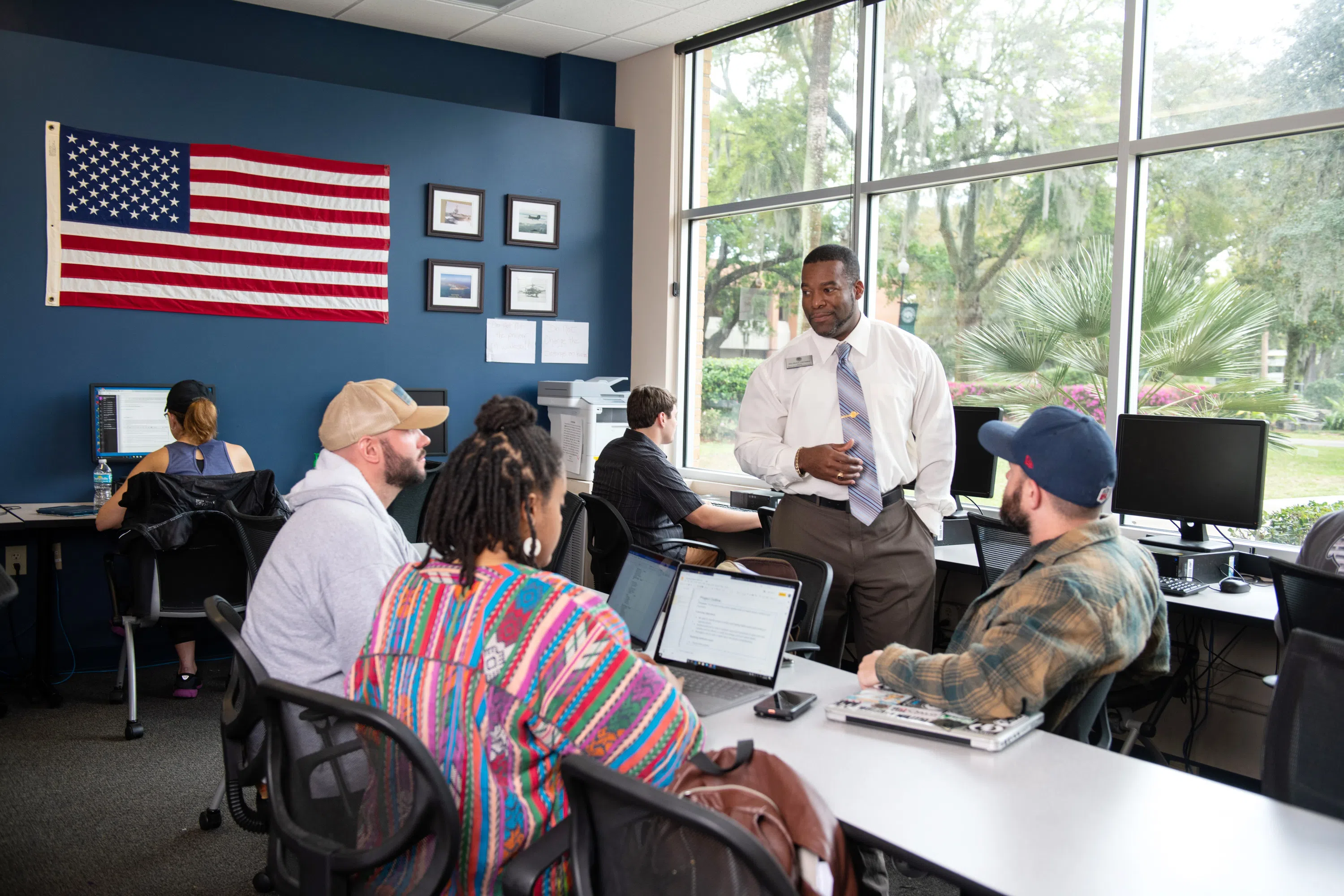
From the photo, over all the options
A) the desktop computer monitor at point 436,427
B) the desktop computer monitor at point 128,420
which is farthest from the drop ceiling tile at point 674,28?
the desktop computer monitor at point 128,420

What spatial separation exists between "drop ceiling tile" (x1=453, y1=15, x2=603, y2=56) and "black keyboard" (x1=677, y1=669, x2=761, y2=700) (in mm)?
4341

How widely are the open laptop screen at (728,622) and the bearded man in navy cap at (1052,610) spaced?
199 mm

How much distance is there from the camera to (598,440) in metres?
5.55

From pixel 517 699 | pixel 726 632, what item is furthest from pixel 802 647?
pixel 517 699

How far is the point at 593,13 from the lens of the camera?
5.29 meters

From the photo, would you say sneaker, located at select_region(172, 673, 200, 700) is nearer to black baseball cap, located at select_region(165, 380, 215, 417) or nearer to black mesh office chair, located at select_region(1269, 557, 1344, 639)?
black baseball cap, located at select_region(165, 380, 215, 417)

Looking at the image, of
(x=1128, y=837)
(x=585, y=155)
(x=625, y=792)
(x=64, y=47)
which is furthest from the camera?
(x=585, y=155)

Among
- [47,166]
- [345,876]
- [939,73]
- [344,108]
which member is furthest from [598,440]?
[345,876]

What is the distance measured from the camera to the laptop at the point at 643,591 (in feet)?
7.52

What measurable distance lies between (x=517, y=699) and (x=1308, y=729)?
4.15 ft

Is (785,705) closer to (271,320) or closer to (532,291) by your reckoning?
(271,320)

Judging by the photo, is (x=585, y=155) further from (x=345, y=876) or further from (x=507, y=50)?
(x=345, y=876)

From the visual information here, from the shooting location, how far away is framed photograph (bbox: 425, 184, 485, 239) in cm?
548

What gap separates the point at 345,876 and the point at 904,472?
2068 mm
